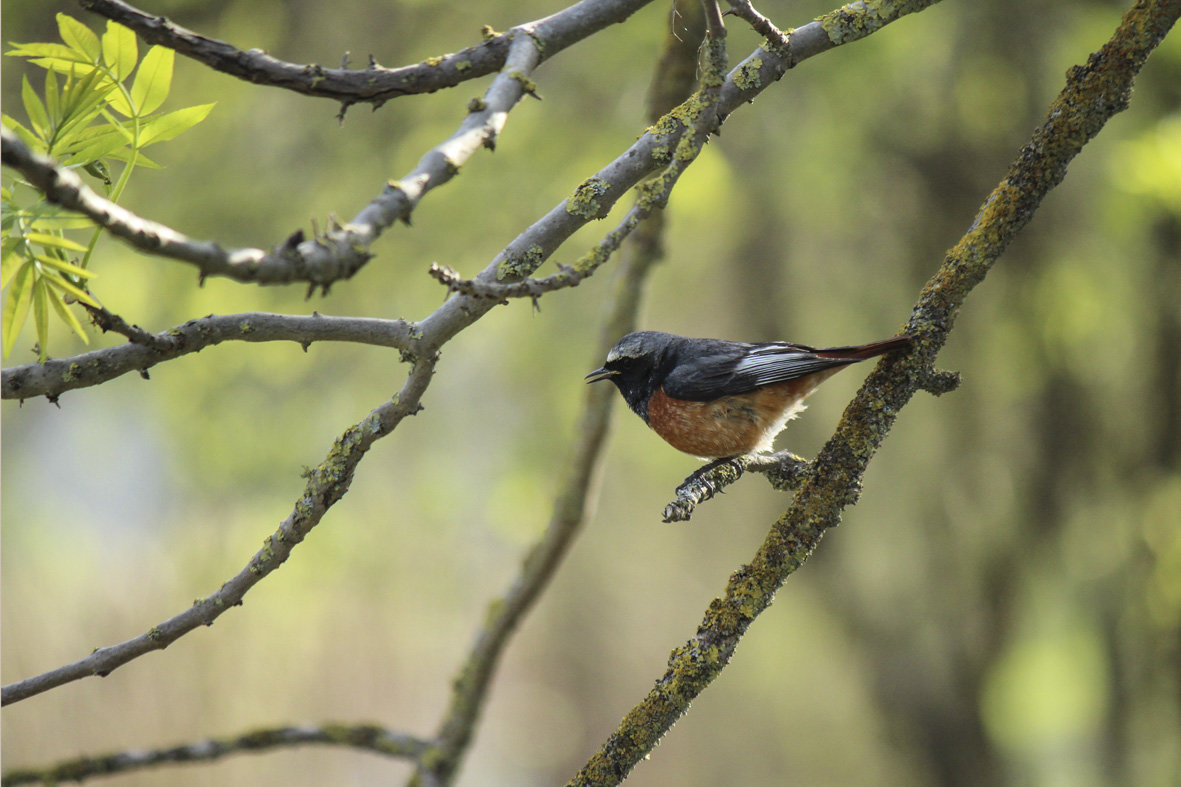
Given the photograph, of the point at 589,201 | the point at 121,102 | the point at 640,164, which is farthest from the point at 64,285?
the point at 640,164

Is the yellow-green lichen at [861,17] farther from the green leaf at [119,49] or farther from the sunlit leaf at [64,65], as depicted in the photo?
the sunlit leaf at [64,65]

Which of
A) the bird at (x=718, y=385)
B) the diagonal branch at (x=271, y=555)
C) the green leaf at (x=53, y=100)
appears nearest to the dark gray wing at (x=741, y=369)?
the bird at (x=718, y=385)

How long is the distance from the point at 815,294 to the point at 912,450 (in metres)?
1.68

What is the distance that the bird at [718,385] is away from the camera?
3.07 metres

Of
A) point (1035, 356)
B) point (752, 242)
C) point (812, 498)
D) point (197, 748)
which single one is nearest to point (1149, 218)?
point (1035, 356)

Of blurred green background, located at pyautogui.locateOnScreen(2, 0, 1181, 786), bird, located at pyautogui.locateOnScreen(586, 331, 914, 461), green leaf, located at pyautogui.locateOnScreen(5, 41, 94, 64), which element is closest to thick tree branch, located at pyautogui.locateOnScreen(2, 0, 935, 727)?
green leaf, located at pyautogui.locateOnScreen(5, 41, 94, 64)

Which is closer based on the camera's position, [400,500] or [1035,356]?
[1035,356]

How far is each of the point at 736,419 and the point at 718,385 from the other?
164 mm

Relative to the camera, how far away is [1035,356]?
6.56 metres

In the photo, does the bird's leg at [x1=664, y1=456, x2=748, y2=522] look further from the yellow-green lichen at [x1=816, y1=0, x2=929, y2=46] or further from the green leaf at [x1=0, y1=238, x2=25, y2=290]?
the green leaf at [x1=0, y1=238, x2=25, y2=290]

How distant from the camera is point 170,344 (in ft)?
5.31

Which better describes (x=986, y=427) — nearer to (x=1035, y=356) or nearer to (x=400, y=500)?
(x=1035, y=356)

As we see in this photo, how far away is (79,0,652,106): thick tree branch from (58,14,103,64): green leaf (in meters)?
0.07

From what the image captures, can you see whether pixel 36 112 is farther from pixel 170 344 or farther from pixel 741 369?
pixel 741 369
